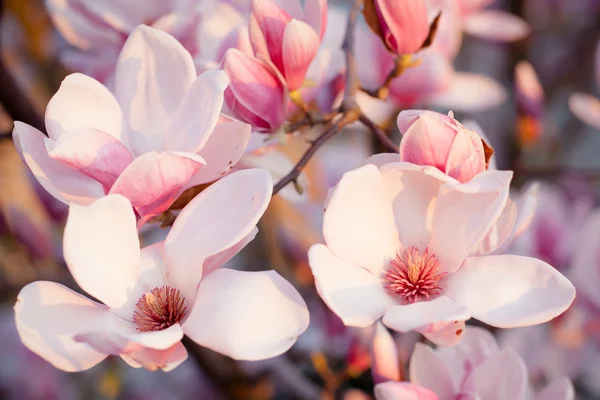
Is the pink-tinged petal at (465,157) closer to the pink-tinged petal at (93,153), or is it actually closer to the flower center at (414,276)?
the flower center at (414,276)

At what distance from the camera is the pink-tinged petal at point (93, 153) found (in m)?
0.32

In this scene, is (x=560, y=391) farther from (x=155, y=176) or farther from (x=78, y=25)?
(x=78, y=25)

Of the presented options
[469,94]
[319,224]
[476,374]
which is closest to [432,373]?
[476,374]

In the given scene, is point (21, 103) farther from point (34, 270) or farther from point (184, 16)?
point (34, 270)

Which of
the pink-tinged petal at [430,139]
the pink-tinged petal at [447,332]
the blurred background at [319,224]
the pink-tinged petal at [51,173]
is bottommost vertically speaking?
the blurred background at [319,224]

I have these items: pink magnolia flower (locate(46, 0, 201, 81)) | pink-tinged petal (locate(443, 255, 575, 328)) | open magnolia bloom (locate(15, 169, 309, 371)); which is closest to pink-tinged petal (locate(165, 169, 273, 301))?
open magnolia bloom (locate(15, 169, 309, 371))

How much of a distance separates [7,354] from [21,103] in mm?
570

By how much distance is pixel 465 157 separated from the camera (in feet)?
1.03

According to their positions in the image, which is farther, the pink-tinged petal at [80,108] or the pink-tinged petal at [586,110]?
the pink-tinged petal at [586,110]

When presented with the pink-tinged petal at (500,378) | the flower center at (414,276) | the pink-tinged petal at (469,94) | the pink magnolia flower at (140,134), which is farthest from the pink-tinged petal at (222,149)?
the pink-tinged petal at (469,94)

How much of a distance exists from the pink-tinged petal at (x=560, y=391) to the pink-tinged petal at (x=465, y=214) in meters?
0.13

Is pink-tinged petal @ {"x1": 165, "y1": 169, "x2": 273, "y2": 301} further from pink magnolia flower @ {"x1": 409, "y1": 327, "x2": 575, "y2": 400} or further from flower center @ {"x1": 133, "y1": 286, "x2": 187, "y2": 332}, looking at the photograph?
pink magnolia flower @ {"x1": 409, "y1": 327, "x2": 575, "y2": 400}

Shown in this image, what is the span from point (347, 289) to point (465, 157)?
9 centimetres

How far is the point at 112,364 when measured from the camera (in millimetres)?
760
